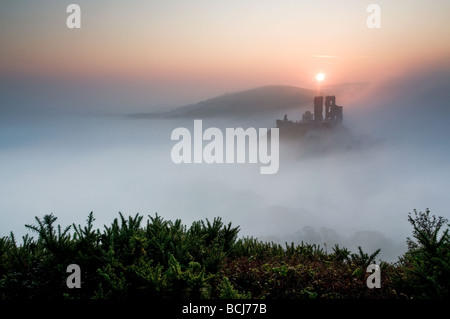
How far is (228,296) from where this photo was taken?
22.0 ft

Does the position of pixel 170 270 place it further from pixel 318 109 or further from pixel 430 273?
pixel 318 109

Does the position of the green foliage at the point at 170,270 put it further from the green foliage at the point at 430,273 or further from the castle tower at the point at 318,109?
the castle tower at the point at 318,109

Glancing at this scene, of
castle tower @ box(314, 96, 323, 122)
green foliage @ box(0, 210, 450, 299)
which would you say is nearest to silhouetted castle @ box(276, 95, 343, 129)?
castle tower @ box(314, 96, 323, 122)

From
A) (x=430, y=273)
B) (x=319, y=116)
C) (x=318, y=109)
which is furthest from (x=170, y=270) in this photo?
(x=319, y=116)

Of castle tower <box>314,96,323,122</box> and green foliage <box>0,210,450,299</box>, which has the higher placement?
castle tower <box>314,96,323,122</box>

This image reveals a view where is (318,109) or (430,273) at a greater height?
(318,109)

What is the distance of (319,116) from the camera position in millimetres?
155875

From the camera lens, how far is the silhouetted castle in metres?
127

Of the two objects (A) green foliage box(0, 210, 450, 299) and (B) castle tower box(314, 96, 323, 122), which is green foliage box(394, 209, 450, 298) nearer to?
(A) green foliage box(0, 210, 450, 299)
